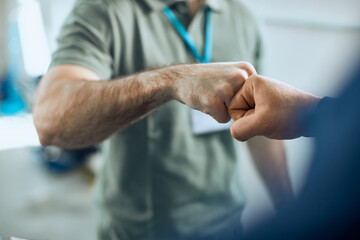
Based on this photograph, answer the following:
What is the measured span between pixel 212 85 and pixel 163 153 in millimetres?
395

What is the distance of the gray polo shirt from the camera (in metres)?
0.79

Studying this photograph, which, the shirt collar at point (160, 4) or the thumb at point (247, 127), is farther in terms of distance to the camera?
the shirt collar at point (160, 4)

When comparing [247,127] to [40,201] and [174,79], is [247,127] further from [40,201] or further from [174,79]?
[40,201]

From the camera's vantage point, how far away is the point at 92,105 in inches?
21.9

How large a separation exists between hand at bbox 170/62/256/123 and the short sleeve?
28cm

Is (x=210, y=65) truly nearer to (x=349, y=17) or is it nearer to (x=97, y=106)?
(x=97, y=106)

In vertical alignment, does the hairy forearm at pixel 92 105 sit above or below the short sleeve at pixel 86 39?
below

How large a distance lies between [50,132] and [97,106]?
0.14 meters

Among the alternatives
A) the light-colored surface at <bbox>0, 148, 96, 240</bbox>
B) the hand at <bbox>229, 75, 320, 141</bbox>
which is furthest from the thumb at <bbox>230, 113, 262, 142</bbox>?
the light-colored surface at <bbox>0, 148, 96, 240</bbox>

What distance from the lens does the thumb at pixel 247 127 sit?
0.39 metres

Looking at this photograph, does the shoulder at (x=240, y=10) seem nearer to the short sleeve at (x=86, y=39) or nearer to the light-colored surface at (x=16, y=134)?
the short sleeve at (x=86, y=39)

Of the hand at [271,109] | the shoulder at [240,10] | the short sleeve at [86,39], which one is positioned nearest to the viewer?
the hand at [271,109]

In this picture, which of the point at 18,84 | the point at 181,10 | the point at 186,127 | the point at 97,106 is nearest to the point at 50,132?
the point at 97,106

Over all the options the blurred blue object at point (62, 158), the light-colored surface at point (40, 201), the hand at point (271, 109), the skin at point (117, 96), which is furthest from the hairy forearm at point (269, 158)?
the blurred blue object at point (62, 158)
